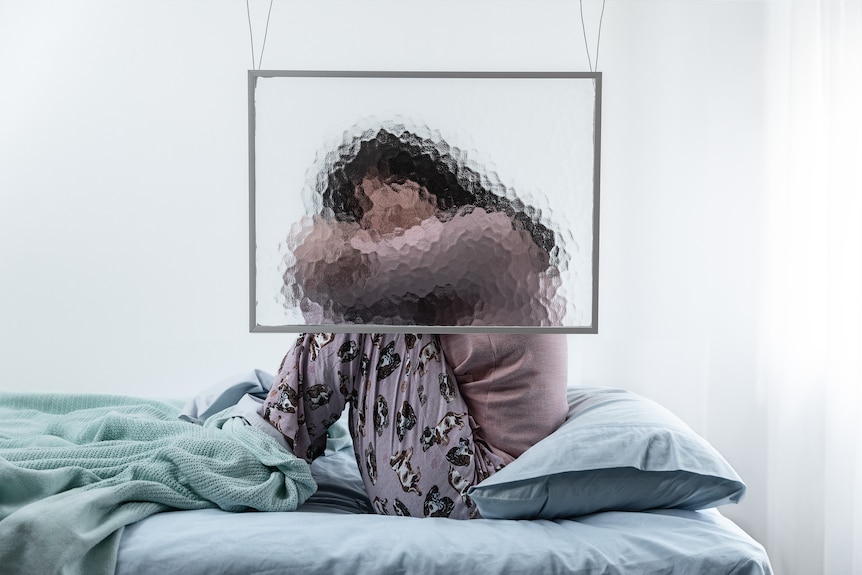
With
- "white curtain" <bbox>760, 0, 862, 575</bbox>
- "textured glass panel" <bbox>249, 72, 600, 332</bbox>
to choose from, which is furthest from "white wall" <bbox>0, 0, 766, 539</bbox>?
"textured glass panel" <bbox>249, 72, 600, 332</bbox>

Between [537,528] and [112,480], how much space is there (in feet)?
2.32

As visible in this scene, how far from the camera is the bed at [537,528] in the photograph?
39.2 inches

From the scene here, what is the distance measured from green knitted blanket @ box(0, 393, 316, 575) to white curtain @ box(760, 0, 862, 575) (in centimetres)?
130

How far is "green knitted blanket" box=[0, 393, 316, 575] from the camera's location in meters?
0.97

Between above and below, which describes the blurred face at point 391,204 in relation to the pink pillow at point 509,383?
above

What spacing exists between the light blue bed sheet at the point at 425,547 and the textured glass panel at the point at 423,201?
0.32 meters

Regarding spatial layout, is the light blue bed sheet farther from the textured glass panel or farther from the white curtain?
the white curtain

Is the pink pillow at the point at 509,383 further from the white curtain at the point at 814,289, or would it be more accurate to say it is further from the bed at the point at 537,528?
the white curtain at the point at 814,289

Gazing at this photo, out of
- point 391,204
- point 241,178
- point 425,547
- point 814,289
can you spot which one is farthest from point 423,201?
point 241,178

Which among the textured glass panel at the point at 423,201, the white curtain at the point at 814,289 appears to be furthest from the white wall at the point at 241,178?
the textured glass panel at the point at 423,201

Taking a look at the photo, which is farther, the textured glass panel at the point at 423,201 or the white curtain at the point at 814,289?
the white curtain at the point at 814,289

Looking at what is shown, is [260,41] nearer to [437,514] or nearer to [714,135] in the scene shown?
[714,135]

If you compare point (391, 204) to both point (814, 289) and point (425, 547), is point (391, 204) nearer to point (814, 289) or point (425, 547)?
point (425, 547)

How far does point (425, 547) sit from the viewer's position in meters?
1.01
